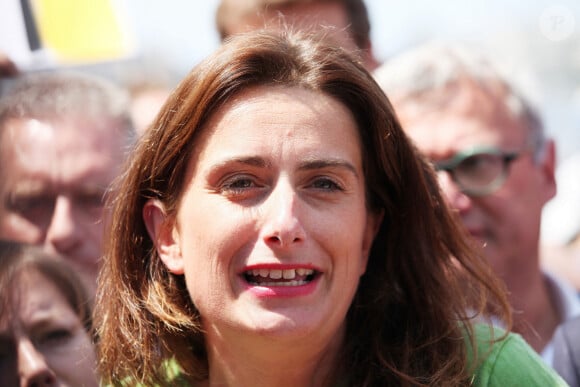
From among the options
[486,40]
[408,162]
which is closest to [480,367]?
[408,162]

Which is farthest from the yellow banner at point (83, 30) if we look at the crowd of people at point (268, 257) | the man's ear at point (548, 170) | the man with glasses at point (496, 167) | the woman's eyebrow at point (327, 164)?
the woman's eyebrow at point (327, 164)

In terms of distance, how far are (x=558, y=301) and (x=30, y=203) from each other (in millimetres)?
1863

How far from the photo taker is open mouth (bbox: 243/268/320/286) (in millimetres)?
2318

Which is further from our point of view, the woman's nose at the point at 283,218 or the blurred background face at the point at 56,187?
the blurred background face at the point at 56,187

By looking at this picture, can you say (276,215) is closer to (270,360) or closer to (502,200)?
(270,360)

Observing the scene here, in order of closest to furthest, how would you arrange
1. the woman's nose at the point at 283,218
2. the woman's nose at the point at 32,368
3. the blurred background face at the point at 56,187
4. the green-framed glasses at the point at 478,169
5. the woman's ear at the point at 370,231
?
the woman's nose at the point at 283,218
the woman's ear at the point at 370,231
the woman's nose at the point at 32,368
the blurred background face at the point at 56,187
the green-framed glasses at the point at 478,169

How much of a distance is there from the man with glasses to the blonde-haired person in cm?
79

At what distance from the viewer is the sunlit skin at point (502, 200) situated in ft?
11.7

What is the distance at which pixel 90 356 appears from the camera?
9.58ft

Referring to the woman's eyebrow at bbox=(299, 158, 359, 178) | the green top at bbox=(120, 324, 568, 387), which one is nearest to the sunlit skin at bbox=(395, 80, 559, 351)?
the green top at bbox=(120, 324, 568, 387)

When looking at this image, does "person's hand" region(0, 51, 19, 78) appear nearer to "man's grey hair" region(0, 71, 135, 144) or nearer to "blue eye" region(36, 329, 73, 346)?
"man's grey hair" region(0, 71, 135, 144)

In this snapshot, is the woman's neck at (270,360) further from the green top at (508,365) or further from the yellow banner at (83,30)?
the yellow banner at (83,30)

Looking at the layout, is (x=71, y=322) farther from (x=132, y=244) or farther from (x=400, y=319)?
(x=400, y=319)

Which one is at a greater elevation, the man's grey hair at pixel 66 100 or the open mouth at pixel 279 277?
the man's grey hair at pixel 66 100
